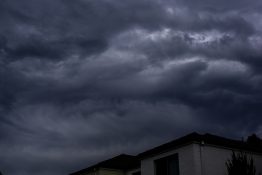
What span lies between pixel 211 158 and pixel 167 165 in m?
2.89

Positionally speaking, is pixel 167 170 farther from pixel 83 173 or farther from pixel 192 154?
pixel 83 173

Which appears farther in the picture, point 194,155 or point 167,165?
point 167,165

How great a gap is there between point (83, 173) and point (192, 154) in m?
14.0

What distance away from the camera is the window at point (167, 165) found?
67.5ft

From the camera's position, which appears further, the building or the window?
the window

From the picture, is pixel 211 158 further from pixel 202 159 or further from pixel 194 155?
pixel 194 155

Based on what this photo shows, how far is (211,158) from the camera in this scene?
64.1 ft

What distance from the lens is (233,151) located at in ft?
66.6

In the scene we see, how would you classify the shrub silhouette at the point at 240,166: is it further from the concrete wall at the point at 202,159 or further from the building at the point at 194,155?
the building at the point at 194,155

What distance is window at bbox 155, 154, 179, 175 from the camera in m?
20.6

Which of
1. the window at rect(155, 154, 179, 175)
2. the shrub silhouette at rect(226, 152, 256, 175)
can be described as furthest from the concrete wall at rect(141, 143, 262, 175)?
the shrub silhouette at rect(226, 152, 256, 175)

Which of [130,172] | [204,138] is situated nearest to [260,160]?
[204,138]

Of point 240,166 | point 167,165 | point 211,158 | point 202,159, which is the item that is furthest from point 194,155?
point 167,165

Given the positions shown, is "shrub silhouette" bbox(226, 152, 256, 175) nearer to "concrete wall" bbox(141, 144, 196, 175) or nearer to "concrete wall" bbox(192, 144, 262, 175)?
"concrete wall" bbox(192, 144, 262, 175)
